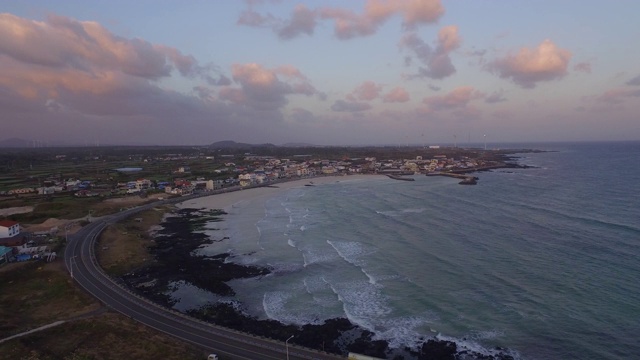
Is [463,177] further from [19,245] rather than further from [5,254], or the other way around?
[5,254]

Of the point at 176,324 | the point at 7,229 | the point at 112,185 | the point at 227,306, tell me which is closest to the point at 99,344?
the point at 176,324

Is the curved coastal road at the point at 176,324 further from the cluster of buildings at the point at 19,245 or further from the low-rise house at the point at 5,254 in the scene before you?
the low-rise house at the point at 5,254

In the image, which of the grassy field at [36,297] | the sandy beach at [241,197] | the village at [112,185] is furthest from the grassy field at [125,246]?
the sandy beach at [241,197]

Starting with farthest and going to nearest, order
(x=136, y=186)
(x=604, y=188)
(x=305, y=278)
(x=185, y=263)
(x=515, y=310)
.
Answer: (x=136, y=186) → (x=604, y=188) → (x=185, y=263) → (x=305, y=278) → (x=515, y=310)

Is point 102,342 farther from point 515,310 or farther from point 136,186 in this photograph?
point 136,186

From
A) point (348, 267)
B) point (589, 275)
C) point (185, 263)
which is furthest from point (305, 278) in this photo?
point (589, 275)

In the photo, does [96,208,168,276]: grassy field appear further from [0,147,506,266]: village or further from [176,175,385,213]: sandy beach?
[176,175,385,213]: sandy beach

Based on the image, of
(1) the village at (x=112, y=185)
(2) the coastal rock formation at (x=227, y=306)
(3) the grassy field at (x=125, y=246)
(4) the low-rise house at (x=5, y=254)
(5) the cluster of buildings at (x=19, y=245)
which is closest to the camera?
(2) the coastal rock formation at (x=227, y=306)
